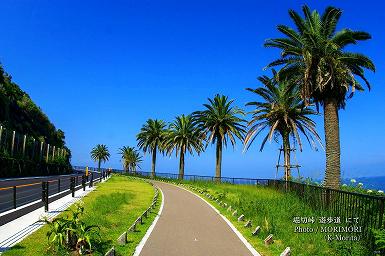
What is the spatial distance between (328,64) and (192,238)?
49.2ft

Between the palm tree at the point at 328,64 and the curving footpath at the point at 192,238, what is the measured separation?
8.70 metres

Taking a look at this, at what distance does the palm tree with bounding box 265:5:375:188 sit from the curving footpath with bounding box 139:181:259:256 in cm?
870

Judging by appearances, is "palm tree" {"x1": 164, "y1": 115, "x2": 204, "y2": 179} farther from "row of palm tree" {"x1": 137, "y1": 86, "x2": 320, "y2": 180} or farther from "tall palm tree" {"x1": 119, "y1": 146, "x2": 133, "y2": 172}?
"tall palm tree" {"x1": 119, "y1": 146, "x2": 133, "y2": 172}

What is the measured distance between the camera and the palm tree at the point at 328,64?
2269 centimetres

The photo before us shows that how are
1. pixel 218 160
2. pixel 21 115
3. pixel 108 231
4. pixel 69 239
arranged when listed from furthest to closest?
pixel 21 115
pixel 218 160
pixel 108 231
pixel 69 239

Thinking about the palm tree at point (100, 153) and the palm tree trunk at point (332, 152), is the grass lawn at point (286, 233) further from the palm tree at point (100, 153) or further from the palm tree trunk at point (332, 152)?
the palm tree at point (100, 153)

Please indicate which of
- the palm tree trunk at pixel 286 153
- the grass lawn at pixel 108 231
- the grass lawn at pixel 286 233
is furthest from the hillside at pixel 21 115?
the grass lawn at pixel 286 233

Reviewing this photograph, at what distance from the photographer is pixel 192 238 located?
12141mm

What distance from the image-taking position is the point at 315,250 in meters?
9.76

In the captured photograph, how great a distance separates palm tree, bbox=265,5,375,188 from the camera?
22688 millimetres

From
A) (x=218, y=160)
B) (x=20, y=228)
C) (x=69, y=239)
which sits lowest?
(x=20, y=228)

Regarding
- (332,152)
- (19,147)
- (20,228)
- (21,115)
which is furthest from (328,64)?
(21,115)

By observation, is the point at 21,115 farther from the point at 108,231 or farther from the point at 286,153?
the point at 108,231

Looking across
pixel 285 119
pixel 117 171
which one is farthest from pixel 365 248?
pixel 117 171
